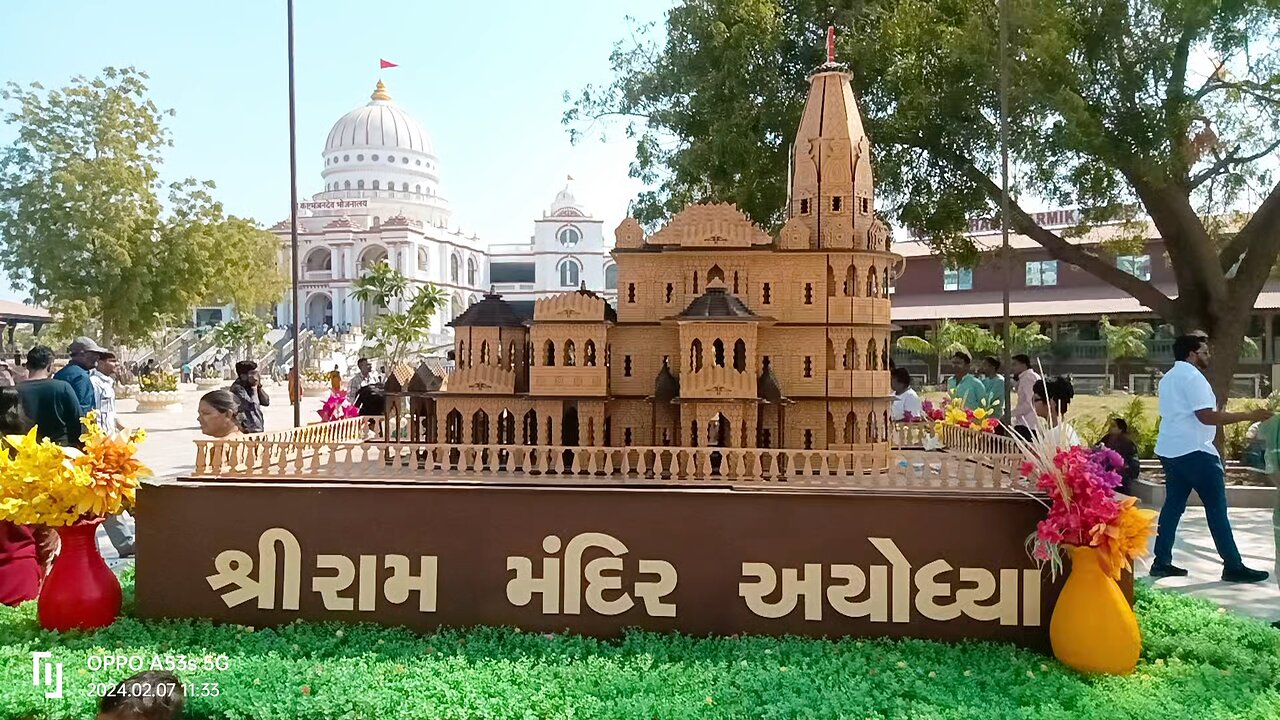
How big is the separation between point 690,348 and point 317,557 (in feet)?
12.3

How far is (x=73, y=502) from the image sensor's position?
6.64 meters

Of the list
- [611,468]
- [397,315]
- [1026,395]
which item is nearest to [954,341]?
[1026,395]

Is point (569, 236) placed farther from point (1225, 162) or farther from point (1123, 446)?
point (1123, 446)

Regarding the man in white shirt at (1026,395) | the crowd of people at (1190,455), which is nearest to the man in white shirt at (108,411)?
the crowd of people at (1190,455)

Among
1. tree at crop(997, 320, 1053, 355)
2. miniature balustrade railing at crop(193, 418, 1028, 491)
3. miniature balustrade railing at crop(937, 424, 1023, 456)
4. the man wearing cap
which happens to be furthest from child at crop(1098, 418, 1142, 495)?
tree at crop(997, 320, 1053, 355)

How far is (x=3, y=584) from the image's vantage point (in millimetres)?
7355

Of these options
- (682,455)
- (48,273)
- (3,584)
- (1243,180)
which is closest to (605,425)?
(682,455)

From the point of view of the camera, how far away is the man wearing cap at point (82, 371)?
31.1ft

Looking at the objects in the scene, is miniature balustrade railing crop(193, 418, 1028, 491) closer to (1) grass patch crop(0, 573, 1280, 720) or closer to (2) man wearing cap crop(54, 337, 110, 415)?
(1) grass patch crop(0, 573, 1280, 720)

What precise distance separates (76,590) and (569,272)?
7727cm

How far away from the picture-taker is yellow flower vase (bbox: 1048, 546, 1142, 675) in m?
6.08

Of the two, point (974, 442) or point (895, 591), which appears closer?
point (895, 591)

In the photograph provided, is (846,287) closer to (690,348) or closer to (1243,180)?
(690,348)

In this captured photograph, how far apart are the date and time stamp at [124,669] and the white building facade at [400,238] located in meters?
70.3
